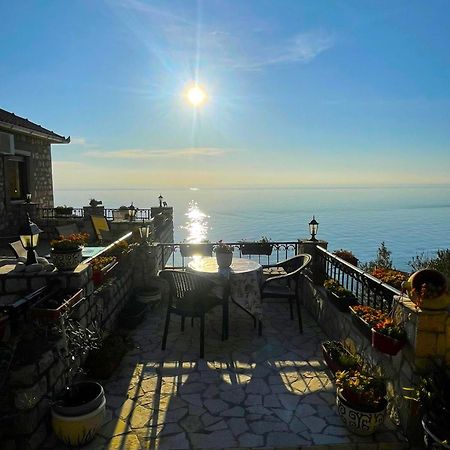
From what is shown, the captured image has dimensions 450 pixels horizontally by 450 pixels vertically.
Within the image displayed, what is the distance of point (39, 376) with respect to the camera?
8.52 ft

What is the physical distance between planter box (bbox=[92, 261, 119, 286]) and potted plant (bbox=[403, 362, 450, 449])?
11.4 ft

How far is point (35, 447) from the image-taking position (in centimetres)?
256

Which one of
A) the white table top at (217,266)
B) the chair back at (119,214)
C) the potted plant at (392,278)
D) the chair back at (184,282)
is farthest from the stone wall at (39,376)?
the chair back at (119,214)

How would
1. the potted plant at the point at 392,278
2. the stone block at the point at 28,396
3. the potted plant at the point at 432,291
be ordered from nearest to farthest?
the stone block at the point at 28,396
the potted plant at the point at 432,291
the potted plant at the point at 392,278

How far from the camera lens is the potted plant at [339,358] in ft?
11.4

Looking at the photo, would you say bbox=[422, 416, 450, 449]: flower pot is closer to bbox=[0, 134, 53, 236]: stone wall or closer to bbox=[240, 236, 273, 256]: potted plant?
bbox=[240, 236, 273, 256]: potted plant

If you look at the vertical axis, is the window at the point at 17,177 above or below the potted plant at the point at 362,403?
above

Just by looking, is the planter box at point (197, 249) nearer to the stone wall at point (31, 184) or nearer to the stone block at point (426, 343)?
the stone block at point (426, 343)

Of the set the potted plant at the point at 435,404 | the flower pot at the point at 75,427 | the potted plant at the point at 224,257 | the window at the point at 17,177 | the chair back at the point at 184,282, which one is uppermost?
the window at the point at 17,177

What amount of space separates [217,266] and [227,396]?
6.54 feet

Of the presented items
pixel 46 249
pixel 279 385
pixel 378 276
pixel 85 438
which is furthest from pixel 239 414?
pixel 46 249

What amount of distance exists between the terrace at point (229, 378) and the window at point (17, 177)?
28.2ft

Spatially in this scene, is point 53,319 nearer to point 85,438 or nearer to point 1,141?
point 85,438

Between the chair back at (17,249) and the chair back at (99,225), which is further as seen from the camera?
the chair back at (99,225)
